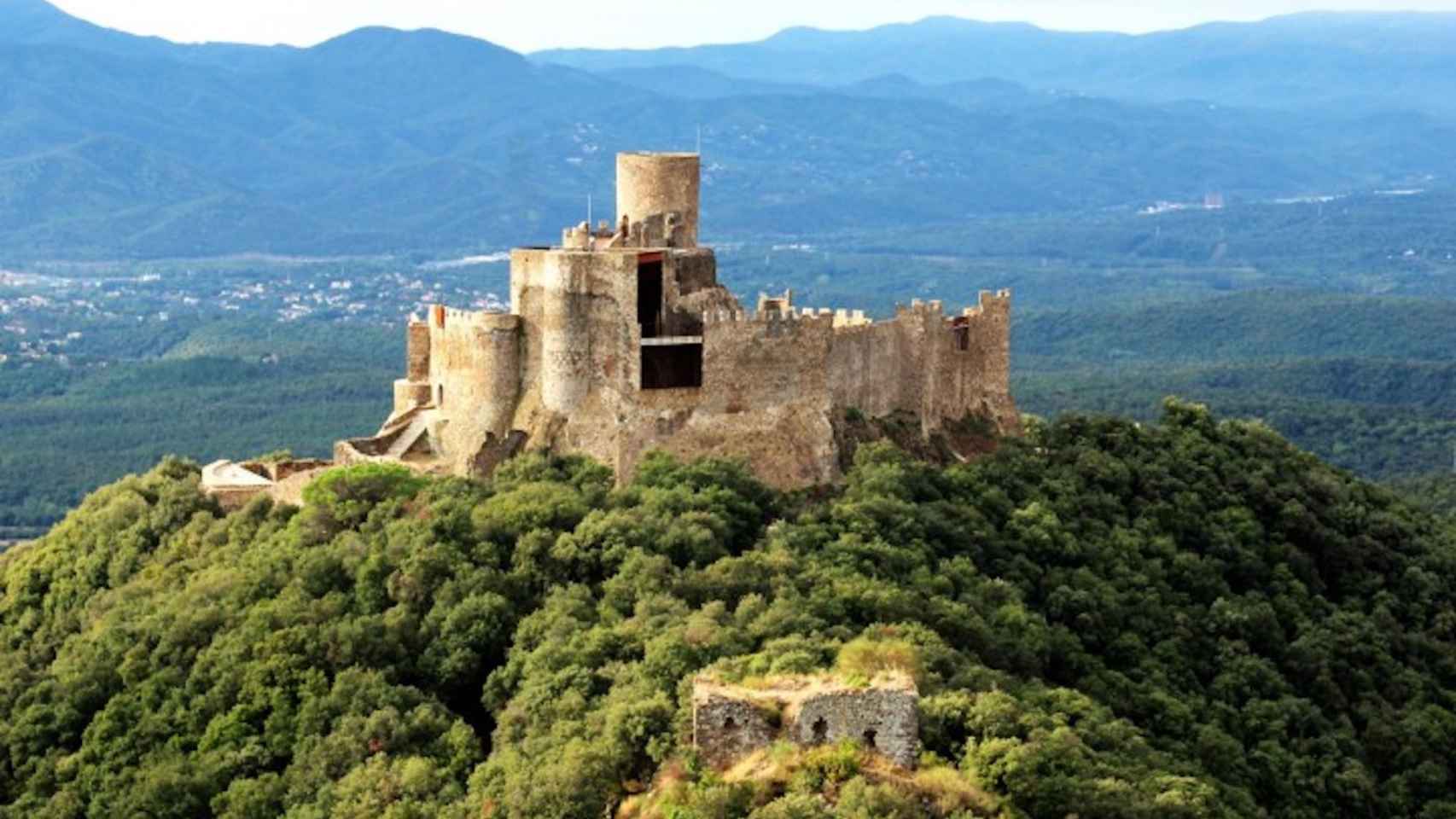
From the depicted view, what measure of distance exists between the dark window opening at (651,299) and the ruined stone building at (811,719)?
1405cm

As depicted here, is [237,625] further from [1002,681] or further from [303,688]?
[1002,681]

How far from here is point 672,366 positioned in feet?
178

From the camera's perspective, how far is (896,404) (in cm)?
5797

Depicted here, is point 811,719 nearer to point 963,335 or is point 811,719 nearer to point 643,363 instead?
point 643,363

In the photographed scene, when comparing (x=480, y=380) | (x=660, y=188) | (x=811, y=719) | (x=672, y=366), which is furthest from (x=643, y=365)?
(x=811, y=719)

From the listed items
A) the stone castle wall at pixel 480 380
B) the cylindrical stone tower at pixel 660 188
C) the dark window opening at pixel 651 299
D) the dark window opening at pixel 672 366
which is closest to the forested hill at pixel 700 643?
the stone castle wall at pixel 480 380

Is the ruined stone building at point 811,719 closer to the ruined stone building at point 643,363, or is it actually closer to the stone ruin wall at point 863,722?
the stone ruin wall at point 863,722

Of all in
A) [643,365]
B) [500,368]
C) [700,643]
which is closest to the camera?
[700,643]

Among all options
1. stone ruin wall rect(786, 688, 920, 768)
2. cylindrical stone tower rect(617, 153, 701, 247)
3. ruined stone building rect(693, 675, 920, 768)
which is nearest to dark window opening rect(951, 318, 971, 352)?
cylindrical stone tower rect(617, 153, 701, 247)

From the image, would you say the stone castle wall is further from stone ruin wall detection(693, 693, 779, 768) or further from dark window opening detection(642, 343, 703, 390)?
stone ruin wall detection(693, 693, 779, 768)

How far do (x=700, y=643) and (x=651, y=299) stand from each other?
11.0m

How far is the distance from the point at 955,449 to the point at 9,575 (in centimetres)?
1849

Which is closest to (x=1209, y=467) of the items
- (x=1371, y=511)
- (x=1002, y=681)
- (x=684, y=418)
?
(x=1371, y=511)

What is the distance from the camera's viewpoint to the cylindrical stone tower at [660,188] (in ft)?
186
